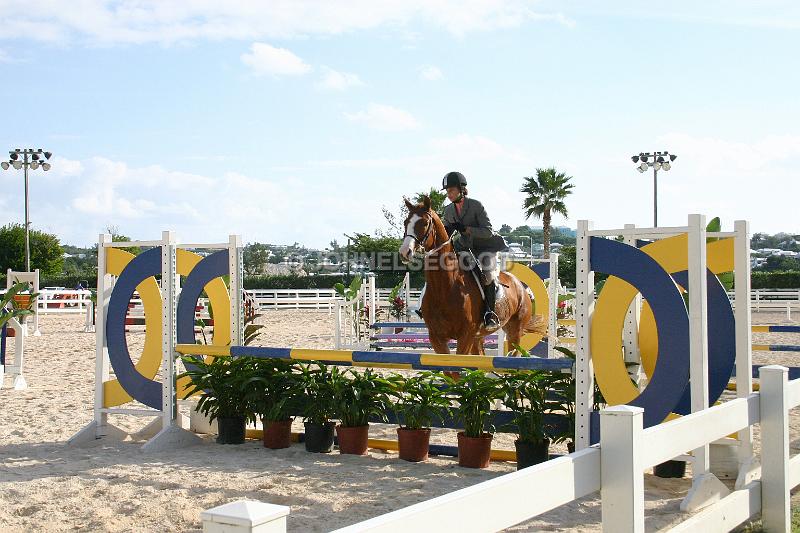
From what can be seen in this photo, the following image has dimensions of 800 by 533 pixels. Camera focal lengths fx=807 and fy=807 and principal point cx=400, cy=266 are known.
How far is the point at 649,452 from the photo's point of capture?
9.42 ft

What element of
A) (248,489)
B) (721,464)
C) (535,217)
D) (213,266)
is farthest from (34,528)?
(535,217)

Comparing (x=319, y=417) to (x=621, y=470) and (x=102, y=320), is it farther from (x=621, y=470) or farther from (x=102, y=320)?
(x=621, y=470)

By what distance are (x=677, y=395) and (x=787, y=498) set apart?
91cm

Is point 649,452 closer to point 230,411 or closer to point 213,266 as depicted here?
point 230,411

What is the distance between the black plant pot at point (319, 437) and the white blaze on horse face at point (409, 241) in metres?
1.55

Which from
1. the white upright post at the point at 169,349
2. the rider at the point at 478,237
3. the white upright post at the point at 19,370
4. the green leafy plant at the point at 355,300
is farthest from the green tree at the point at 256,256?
the white upright post at the point at 169,349

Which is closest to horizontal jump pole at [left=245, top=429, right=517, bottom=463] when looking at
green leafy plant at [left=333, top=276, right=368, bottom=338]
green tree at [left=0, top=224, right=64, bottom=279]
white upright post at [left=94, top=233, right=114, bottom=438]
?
white upright post at [left=94, top=233, right=114, bottom=438]

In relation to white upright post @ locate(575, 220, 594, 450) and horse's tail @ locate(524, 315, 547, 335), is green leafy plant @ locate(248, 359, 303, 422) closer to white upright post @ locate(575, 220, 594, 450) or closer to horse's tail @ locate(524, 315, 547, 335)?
white upright post @ locate(575, 220, 594, 450)

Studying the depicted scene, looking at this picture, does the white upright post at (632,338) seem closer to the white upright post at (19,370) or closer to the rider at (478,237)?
the rider at (478,237)

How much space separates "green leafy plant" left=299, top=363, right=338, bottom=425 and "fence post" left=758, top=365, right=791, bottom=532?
3.10 m

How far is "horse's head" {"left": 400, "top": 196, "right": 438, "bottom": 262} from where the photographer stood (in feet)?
23.1

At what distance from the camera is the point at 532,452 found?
5.45m

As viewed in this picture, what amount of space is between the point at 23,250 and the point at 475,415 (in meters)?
44.5

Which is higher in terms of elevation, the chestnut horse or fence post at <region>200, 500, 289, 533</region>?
the chestnut horse
